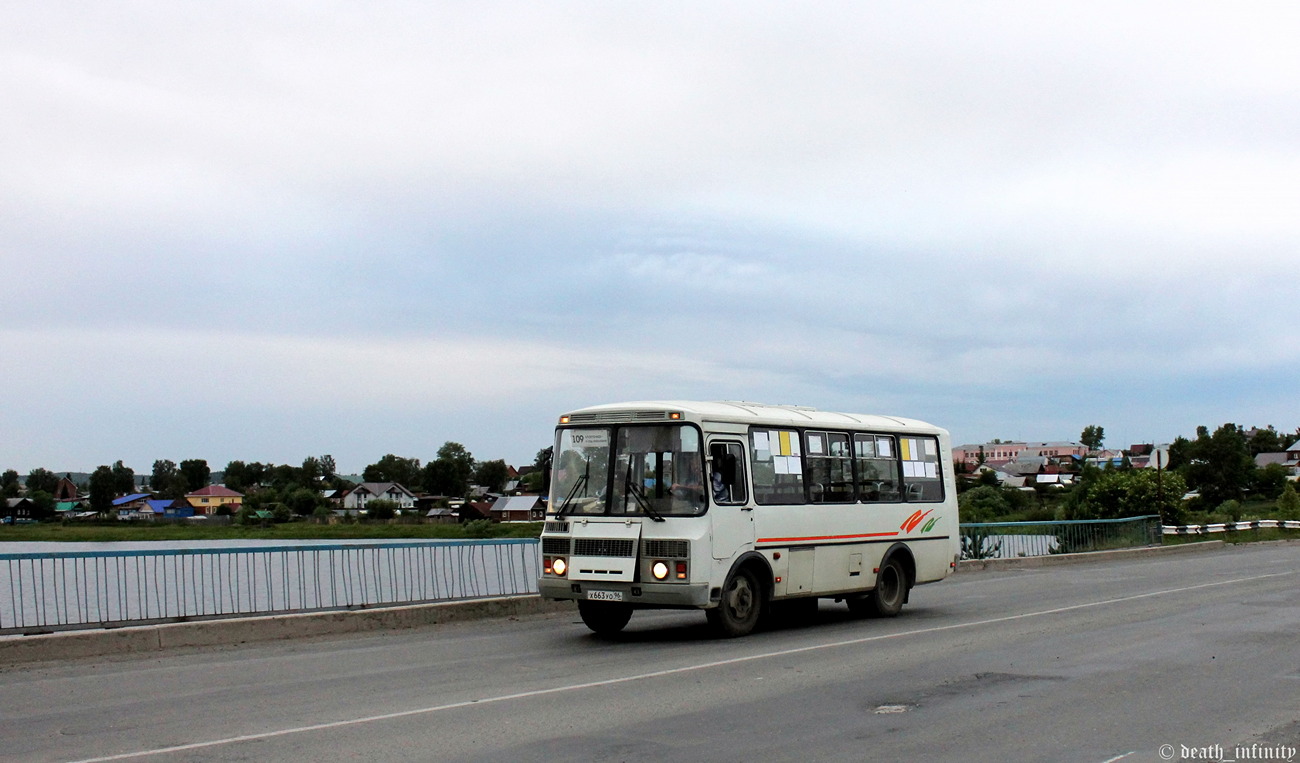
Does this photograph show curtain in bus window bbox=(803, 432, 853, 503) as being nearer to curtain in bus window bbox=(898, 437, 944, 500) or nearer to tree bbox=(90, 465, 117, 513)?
curtain in bus window bbox=(898, 437, 944, 500)

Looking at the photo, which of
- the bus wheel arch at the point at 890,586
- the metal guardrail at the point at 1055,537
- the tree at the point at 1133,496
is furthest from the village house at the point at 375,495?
the bus wheel arch at the point at 890,586

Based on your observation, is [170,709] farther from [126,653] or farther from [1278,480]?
[1278,480]

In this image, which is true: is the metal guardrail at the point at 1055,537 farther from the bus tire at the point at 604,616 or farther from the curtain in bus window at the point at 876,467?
the bus tire at the point at 604,616

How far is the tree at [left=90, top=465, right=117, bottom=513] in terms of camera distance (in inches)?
3275

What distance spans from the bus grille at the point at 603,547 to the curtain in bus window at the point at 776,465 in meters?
1.83

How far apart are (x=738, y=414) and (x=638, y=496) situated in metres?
1.72

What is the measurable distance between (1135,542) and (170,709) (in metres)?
34.7

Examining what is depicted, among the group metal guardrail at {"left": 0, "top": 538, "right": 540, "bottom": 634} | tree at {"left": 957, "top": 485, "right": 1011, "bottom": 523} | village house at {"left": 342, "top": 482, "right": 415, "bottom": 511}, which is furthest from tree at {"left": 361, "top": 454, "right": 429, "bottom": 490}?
metal guardrail at {"left": 0, "top": 538, "right": 540, "bottom": 634}

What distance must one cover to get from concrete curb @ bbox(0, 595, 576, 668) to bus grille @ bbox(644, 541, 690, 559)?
14.2 feet

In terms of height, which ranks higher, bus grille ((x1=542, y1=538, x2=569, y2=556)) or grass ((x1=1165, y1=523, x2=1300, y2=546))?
bus grille ((x1=542, y1=538, x2=569, y2=556))

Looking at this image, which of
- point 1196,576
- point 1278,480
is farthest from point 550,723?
point 1278,480

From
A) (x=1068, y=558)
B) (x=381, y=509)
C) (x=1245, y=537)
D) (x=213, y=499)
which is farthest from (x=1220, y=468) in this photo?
(x=1068, y=558)

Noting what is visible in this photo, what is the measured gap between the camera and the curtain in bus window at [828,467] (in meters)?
15.9

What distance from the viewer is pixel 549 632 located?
15617mm
